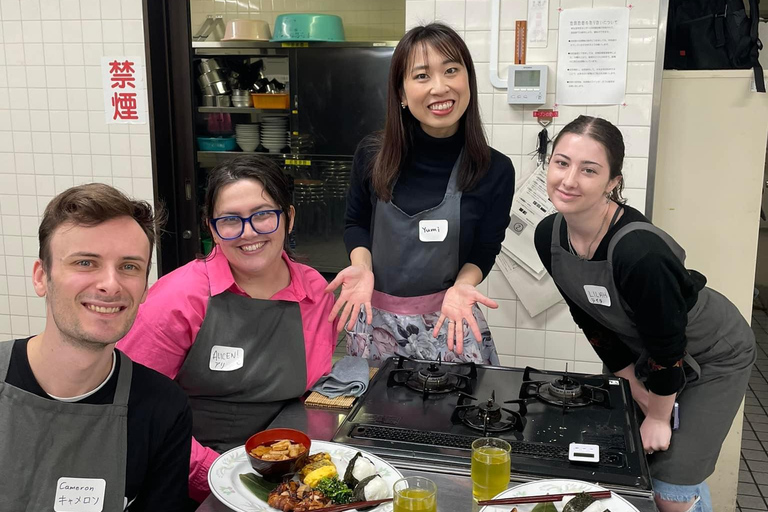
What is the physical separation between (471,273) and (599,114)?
3.94 ft

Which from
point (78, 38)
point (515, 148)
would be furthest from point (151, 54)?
point (515, 148)

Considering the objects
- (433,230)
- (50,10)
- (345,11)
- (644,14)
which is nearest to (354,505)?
(433,230)

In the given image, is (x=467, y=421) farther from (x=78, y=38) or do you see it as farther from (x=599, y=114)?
(x=78, y=38)

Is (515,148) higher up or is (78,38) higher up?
(78,38)

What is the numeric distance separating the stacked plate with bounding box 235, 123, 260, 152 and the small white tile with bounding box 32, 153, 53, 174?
3.94 ft

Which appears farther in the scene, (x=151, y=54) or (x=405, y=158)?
(x=151, y=54)

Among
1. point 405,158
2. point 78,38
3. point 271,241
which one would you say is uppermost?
point 78,38

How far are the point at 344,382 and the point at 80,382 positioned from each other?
652mm

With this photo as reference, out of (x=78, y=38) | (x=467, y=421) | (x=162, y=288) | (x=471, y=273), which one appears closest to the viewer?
(x=467, y=421)

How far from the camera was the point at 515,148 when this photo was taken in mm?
3051

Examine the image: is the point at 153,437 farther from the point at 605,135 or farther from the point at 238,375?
the point at 605,135

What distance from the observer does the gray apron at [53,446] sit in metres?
1.30

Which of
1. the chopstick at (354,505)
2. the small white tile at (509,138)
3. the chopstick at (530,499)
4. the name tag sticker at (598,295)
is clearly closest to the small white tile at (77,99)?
the small white tile at (509,138)

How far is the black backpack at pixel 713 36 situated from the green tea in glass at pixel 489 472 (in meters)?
2.26
